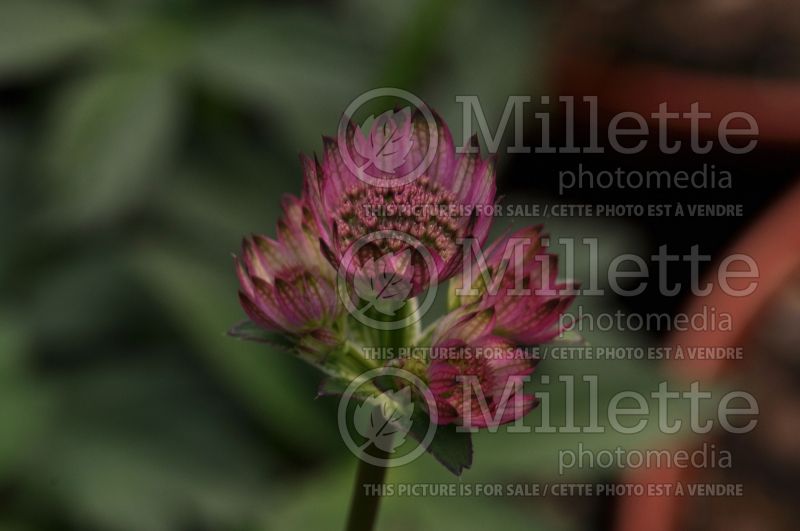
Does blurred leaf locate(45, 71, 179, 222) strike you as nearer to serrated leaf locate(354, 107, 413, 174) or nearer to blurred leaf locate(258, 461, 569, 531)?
blurred leaf locate(258, 461, 569, 531)

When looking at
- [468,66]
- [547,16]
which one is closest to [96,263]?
[468,66]

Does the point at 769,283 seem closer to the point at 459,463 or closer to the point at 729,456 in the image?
the point at 729,456

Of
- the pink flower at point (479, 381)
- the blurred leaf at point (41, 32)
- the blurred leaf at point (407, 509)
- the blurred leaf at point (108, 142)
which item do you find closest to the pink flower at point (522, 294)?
the pink flower at point (479, 381)

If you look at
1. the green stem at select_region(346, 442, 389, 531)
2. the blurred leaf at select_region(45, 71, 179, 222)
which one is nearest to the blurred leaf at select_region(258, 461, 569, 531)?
the blurred leaf at select_region(45, 71, 179, 222)

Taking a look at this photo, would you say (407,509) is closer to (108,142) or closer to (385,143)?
(108,142)

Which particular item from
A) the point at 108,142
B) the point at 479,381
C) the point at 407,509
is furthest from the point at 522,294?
the point at 108,142
